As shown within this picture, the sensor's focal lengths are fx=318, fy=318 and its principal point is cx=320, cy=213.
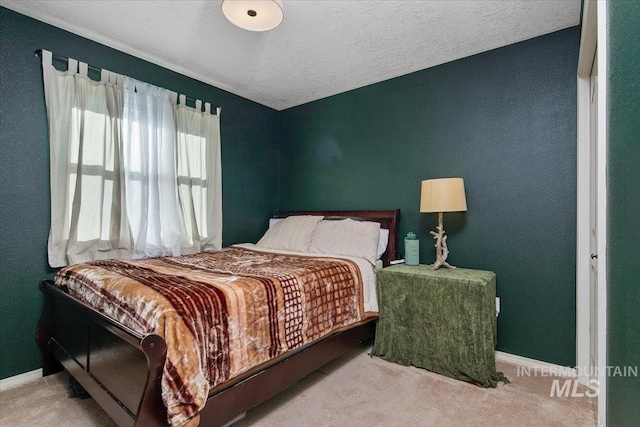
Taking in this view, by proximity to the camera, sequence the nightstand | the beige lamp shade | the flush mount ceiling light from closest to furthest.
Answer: the flush mount ceiling light < the nightstand < the beige lamp shade

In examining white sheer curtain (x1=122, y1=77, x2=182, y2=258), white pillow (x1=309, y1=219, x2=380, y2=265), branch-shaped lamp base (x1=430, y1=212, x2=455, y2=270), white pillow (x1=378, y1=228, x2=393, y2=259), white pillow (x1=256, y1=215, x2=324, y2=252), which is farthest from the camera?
white pillow (x1=256, y1=215, x2=324, y2=252)

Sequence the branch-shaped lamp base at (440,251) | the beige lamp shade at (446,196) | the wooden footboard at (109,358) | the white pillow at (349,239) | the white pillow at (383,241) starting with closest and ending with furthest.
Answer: the wooden footboard at (109,358)
the beige lamp shade at (446,196)
the branch-shaped lamp base at (440,251)
the white pillow at (349,239)
the white pillow at (383,241)

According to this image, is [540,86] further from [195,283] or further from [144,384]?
[144,384]

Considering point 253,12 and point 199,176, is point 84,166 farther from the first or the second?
point 253,12

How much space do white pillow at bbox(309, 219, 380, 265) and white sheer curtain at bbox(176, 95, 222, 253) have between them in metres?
1.09

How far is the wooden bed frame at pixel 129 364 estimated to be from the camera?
1.26 m

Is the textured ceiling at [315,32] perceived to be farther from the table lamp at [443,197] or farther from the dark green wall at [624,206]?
the dark green wall at [624,206]

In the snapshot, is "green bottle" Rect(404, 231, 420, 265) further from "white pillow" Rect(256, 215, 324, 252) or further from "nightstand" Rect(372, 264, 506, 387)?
"white pillow" Rect(256, 215, 324, 252)

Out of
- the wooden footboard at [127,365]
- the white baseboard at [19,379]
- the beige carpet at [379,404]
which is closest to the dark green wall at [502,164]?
the beige carpet at [379,404]

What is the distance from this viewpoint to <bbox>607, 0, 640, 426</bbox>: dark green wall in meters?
0.74

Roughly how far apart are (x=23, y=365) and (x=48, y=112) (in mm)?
1801

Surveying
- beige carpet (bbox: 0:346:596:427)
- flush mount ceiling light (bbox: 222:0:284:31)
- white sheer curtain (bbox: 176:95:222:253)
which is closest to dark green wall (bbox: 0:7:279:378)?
beige carpet (bbox: 0:346:596:427)

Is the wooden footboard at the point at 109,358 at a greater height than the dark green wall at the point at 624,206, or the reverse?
the dark green wall at the point at 624,206

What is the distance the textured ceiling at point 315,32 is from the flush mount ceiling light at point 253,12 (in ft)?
0.60
